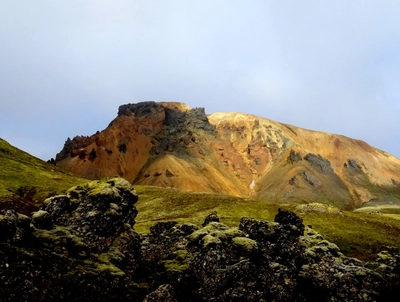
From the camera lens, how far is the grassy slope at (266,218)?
9038cm

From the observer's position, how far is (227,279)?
38844 millimetres

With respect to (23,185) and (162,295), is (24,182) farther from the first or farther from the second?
(162,295)

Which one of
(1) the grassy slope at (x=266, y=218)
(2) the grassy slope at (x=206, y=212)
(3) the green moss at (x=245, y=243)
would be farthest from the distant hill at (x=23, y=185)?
(3) the green moss at (x=245, y=243)

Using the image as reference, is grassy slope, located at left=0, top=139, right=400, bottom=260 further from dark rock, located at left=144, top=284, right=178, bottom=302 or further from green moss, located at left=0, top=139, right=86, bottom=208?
dark rock, located at left=144, top=284, right=178, bottom=302

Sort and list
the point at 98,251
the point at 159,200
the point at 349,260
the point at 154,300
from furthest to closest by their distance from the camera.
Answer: the point at 159,200 → the point at 349,260 → the point at 98,251 → the point at 154,300

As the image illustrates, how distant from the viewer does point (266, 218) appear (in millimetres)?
109938

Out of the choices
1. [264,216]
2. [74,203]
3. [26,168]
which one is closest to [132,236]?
[74,203]

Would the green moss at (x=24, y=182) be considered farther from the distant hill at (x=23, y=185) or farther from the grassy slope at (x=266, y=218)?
the grassy slope at (x=266, y=218)

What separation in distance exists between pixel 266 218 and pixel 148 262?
2820 inches

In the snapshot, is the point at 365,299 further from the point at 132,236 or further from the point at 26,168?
the point at 26,168

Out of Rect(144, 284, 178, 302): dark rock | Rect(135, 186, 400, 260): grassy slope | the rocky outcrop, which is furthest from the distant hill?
Rect(144, 284, 178, 302): dark rock

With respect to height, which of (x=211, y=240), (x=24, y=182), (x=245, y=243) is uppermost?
(x=24, y=182)

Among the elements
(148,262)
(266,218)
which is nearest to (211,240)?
(148,262)

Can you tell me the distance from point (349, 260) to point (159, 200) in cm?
9680
